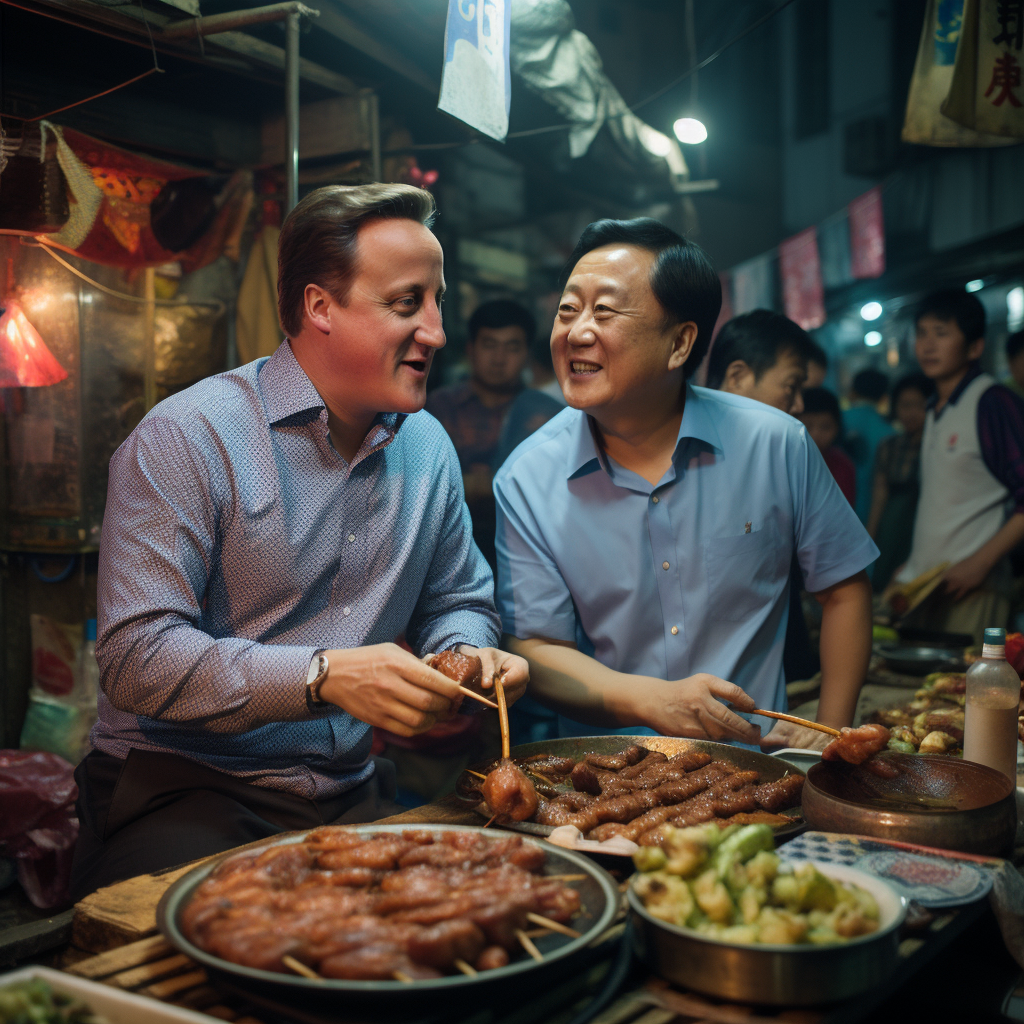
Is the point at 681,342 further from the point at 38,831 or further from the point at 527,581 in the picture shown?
the point at 38,831

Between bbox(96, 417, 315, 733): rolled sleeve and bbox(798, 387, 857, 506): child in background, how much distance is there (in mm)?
5512

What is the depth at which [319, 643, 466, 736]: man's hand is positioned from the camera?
2.18 meters

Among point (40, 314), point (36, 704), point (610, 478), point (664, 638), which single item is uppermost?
point (40, 314)

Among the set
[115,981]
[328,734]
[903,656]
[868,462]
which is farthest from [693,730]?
[868,462]

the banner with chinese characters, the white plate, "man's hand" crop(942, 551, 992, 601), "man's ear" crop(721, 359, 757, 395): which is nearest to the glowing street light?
the banner with chinese characters

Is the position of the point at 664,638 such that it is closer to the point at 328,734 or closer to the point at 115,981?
the point at 328,734

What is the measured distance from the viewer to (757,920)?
62.1 inches

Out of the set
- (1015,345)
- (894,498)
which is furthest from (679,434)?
(1015,345)

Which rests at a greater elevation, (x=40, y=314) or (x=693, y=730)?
(x=40, y=314)

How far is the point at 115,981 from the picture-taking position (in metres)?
1.55

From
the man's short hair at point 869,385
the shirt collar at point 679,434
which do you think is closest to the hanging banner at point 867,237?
the man's short hair at point 869,385

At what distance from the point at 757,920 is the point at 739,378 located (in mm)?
3707

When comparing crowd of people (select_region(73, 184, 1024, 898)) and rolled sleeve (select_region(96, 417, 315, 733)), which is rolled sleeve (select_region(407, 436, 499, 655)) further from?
rolled sleeve (select_region(96, 417, 315, 733))

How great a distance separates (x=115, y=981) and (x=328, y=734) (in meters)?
1.29
